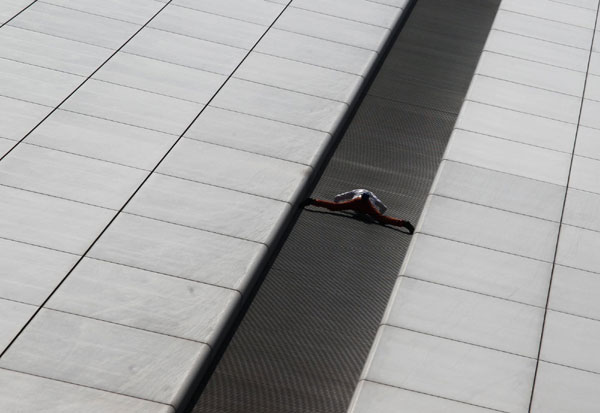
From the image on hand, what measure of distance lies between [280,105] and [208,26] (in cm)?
122

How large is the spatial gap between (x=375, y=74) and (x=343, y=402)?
11.2ft

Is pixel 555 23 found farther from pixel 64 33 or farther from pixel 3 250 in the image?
pixel 3 250

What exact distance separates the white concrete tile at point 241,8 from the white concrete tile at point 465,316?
332cm

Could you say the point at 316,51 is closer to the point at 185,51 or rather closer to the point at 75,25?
the point at 185,51

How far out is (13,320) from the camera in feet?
14.4

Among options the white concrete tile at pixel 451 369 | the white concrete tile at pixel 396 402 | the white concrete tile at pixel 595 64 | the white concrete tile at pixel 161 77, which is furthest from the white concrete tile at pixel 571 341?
the white concrete tile at pixel 595 64

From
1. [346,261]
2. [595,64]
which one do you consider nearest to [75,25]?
[346,261]

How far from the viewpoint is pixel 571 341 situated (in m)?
4.80

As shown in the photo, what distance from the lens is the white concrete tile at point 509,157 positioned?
6.18 metres

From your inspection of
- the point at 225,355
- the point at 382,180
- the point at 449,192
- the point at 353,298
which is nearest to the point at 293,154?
the point at 382,180

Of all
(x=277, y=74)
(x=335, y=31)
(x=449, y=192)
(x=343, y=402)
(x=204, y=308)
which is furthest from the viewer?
(x=335, y=31)

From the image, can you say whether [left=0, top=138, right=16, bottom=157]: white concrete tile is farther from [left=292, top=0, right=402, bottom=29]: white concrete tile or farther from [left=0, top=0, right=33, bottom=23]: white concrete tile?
[left=292, top=0, right=402, bottom=29]: white concrete tile

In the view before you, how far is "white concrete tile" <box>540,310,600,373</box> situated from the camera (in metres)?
4.68

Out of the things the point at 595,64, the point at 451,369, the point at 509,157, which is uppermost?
the point at 451,369
